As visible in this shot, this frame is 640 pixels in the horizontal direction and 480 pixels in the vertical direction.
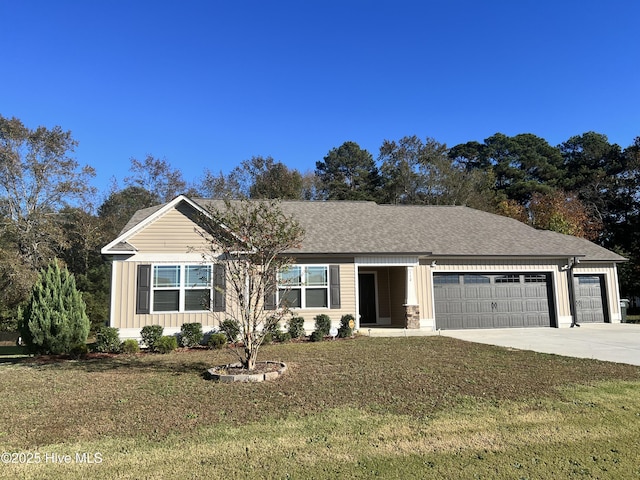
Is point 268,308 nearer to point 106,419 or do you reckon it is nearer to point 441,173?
point 106,419

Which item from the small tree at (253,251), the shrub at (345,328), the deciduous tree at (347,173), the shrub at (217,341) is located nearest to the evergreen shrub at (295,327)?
the shrub at (345,328)

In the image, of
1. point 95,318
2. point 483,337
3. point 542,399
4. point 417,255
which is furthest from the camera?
point 95,318

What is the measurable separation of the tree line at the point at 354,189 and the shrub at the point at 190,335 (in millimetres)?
9414

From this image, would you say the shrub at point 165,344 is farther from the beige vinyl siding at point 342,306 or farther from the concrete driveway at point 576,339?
the concrete driveway at point 576,339

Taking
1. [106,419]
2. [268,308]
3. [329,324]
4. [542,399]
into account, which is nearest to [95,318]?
[268,308]

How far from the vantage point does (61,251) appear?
2478 cm

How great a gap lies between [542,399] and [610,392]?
1.22 metres

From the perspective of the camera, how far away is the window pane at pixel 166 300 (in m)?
13.1

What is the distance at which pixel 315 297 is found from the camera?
14664mm

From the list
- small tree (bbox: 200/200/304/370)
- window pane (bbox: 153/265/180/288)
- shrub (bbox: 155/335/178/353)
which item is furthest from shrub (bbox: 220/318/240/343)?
window pane (bbox: 153/265/180/288)

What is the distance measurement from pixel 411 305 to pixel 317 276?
3593 millimetres

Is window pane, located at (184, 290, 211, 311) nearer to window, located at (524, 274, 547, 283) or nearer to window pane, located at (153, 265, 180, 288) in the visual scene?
window pane, located at (153, 265, 180, 288)

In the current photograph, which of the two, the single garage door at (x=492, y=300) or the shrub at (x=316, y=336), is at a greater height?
the single garage door at (x=492, y=300)

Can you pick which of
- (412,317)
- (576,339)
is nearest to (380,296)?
(412,317)
